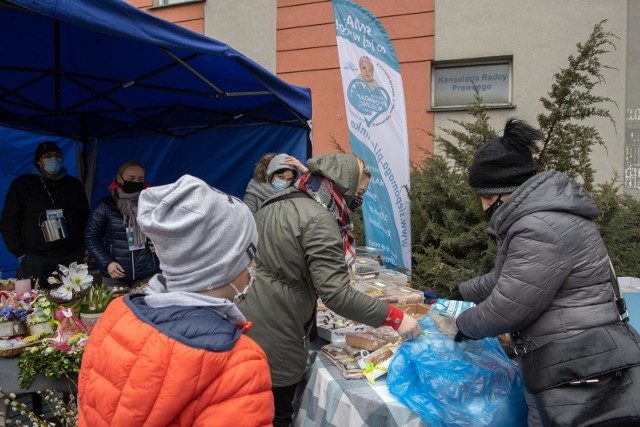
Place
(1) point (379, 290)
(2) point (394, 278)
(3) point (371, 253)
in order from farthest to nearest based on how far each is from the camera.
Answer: (3) point (371, 253), (2) point (394, 278), (1) point (379, 290)

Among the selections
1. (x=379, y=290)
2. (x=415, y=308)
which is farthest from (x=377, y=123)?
(x=415, y=308)

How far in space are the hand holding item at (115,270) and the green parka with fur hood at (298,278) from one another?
1.97m

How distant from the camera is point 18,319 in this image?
224 centimetres

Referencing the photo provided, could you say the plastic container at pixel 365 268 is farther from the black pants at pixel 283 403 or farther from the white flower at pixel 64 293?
the white flower at pixel 64 293

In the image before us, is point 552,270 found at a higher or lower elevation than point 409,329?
higher

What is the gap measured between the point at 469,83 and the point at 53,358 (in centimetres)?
784

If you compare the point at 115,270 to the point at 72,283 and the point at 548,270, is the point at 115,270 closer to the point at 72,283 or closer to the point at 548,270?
the point at 72,283

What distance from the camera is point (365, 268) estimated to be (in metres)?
3.25

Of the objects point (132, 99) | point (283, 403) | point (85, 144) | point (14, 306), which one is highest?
point (132, 99)

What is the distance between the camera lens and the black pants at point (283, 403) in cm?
200

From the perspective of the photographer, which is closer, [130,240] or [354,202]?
[354,202]

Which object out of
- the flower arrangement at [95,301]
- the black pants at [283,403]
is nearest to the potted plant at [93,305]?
the flower arrangement at [95,301]

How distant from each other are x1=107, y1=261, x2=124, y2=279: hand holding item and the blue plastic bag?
253cm

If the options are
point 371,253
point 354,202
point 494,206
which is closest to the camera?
point 494,206
